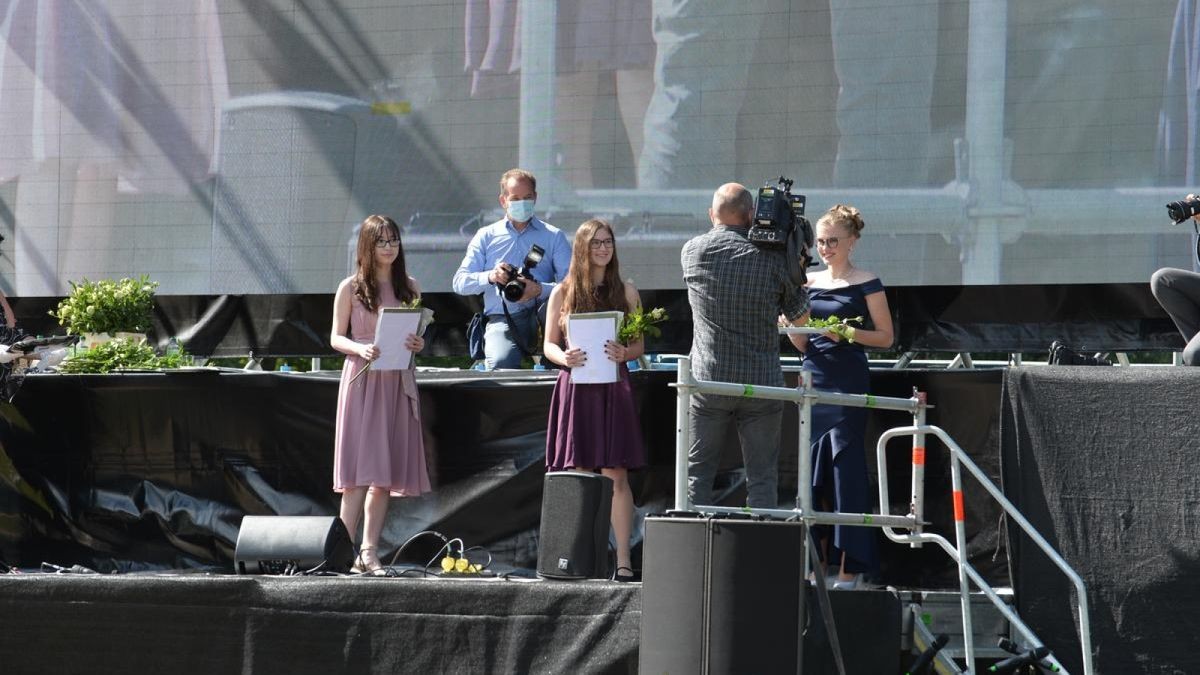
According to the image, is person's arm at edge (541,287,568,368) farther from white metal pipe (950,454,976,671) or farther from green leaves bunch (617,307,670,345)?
white metal pipe (950,454,976,671)

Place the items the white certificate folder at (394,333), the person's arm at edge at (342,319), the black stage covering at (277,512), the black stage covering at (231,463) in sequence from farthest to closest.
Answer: the black stage covering at (231,463)
the person's arm at edge at (342,319)
the white certificate folder at (394,333)
the black stage covering at (277,512)

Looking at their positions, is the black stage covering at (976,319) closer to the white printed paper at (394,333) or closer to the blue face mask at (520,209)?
the blue face mask at (520,209)

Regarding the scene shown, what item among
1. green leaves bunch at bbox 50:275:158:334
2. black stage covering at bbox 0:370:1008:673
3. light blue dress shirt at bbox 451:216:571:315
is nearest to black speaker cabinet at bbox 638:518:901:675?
black stage covering at bbox 0:370:1008:673

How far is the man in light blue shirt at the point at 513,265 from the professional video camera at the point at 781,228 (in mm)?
1527

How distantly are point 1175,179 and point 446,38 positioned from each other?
4067 millimetres

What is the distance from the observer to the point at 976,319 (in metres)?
7.18

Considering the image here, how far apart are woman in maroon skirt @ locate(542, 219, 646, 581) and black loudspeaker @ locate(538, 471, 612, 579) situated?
367 millimetres

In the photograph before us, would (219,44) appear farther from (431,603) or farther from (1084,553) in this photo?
(1084,553)

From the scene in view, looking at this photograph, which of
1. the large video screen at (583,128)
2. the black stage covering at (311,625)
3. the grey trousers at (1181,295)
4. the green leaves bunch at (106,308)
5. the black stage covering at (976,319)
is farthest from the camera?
the large video screen at (583,128)

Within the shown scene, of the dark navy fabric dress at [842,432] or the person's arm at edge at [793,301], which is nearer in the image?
the person's arm at edge at [793,301]

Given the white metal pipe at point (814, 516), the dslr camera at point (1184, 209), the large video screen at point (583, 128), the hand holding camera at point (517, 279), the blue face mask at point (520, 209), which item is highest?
the large video screen at point (583, 128)

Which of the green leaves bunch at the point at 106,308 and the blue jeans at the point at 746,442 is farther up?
the green leaves bunch at the point at 106,308

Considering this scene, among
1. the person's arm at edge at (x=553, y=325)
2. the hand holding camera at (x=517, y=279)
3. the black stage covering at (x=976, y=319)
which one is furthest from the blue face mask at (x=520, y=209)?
the black stage covering at (x=976, y=319)

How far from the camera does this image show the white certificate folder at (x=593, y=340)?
6139 mm
